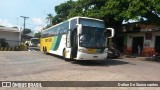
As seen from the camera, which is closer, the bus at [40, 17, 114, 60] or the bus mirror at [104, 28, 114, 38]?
the bus at [40, 17, 114, 60]

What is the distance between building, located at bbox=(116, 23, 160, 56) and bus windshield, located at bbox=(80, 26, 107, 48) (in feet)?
48.3

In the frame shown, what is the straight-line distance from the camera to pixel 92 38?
20.0 metres

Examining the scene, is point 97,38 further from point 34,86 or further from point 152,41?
point 152,41

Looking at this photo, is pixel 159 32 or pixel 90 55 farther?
pixel 159 32

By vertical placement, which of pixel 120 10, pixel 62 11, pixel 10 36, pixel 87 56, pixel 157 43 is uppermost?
pixel 62 11

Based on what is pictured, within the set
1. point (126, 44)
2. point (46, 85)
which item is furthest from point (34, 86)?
point (126, 44)

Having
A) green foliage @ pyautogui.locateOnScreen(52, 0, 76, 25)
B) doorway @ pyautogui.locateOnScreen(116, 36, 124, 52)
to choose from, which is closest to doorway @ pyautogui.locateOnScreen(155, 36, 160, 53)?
doorway @ pyautogui.locateOnScreen(116, 36, 124, 52)

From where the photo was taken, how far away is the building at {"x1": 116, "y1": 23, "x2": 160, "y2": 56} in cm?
3550

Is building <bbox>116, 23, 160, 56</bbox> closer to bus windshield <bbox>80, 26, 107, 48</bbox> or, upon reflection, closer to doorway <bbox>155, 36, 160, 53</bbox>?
doorway <bbox>155, 36, 160, 53</bbox>

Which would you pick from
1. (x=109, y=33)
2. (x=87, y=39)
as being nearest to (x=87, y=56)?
(x=87, y=39)

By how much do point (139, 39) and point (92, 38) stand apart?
20.3 metres

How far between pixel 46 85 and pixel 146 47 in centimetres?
2696

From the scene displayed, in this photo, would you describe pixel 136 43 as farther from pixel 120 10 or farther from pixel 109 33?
pixel 109 33

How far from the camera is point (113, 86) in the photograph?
461 inches
